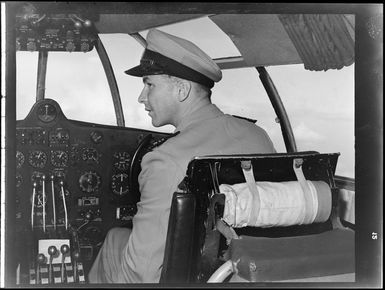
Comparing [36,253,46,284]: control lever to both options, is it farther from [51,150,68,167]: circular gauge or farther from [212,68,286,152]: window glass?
[212,68,286,152]: window glass

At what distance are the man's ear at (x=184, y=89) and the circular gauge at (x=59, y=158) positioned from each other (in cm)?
94

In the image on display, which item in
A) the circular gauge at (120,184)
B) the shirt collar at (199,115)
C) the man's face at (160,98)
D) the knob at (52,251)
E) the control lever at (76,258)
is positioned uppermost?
the man's face at (160,98)

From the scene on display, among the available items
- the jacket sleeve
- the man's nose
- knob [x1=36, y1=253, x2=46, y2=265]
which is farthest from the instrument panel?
the jacket sleeve

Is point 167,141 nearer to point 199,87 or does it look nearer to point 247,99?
point 199,87

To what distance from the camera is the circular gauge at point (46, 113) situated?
318 cm

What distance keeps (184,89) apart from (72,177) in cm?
99

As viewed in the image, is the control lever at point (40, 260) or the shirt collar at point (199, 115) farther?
the control lever at point (40, 260)

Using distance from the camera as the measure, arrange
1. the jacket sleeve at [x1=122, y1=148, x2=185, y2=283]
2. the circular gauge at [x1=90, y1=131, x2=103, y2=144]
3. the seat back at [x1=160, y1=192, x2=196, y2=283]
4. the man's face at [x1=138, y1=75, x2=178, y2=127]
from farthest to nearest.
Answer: the circular gauge at [x1=90, y1=131, x2=103, y2=144], the man's face at [x1=138, y1=75, x2=178, y2=127], the jacket sleeve at [x1=122, y1=148, x2=185, y2=283], the seat back at [x1=160, y1=192, x2=196, y2=283]

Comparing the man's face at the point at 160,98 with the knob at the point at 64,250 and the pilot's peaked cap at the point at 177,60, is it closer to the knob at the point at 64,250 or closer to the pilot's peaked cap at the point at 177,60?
the pilot's peaked cap at the point at 177,60

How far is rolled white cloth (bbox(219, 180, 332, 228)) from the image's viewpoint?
7.50ft

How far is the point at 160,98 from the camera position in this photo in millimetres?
2863

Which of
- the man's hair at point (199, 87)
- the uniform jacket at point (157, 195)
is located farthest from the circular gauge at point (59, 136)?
the uniform jacket at point (157, 195)

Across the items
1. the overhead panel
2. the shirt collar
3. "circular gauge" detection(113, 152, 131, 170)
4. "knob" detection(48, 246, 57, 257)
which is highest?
the overhead panel

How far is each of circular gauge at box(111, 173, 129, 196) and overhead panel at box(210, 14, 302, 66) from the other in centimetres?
101
